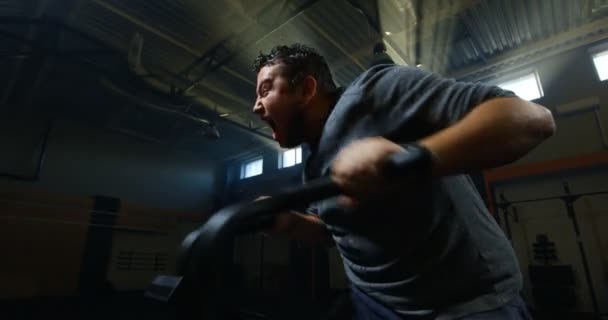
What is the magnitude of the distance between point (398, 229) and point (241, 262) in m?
7.32

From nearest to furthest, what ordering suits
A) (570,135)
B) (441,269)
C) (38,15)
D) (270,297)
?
(441,269), (38,15), (570,135), (270,297)

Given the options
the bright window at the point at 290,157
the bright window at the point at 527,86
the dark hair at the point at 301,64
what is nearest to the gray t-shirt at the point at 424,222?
the dark hair at the point at 301,64

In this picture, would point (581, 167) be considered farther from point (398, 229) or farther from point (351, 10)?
point (398, 229)

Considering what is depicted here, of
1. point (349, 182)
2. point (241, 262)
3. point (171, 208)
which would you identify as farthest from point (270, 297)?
point (349, 182)

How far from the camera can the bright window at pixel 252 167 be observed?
802 centimetres

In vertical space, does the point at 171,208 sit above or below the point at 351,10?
below

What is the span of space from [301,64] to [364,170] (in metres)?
0.71

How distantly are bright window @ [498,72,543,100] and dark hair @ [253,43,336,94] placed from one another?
452 cm

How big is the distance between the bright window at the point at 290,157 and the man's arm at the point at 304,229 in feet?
18.1

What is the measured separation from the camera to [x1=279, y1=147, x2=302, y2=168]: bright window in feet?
22.5

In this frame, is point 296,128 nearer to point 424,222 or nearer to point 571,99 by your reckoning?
point 424,222

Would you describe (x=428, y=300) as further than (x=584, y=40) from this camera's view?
No

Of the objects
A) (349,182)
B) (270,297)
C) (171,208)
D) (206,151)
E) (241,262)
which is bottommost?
(270,297)

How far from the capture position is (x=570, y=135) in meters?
4.00
